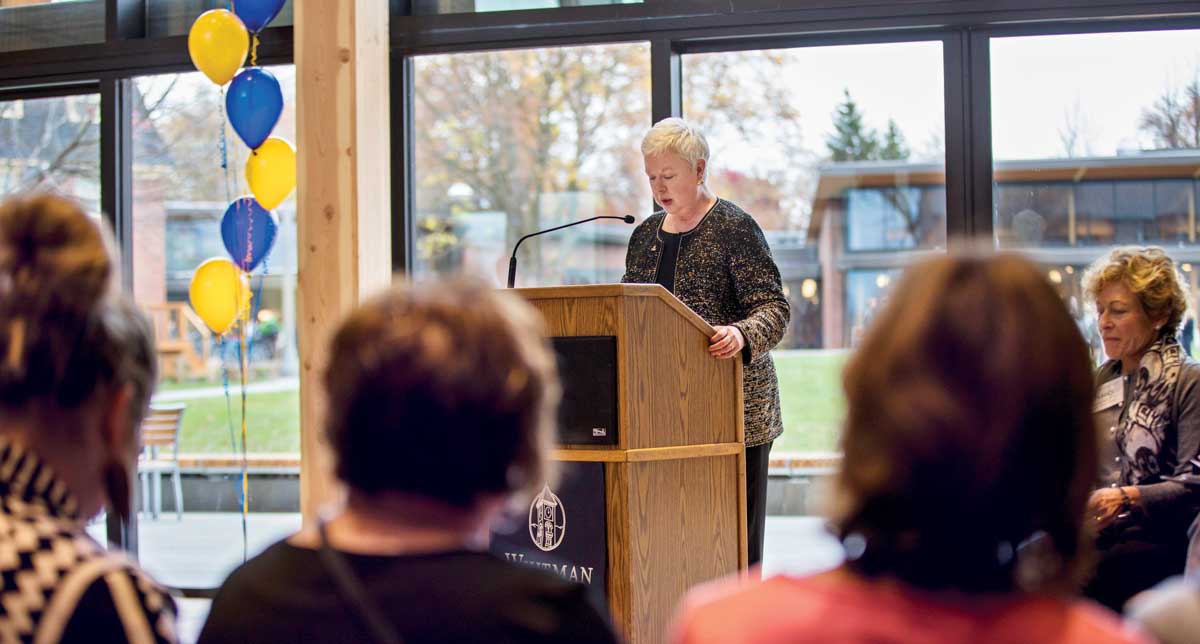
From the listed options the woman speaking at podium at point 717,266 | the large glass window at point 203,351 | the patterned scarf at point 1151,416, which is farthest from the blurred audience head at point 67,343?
the large glass window at point 203,351

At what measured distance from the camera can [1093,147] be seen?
13.1 ft

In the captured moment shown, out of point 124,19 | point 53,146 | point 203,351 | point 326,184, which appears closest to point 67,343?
point 326,184

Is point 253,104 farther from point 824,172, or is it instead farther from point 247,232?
point 824,172

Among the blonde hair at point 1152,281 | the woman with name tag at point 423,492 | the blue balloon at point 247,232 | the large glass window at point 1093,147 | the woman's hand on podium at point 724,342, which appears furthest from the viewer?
the blue balloon at point 247,232

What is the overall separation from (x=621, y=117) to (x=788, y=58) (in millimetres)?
663

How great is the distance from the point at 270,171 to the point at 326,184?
0.21 m

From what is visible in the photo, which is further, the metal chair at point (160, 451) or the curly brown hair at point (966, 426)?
the metal chair at point (160, 451)

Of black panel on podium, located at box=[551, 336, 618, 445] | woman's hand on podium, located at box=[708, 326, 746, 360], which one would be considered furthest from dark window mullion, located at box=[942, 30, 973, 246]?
black panel on podium, located at box=[551, 336, 618, 445]

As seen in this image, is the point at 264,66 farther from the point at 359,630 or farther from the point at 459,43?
the point at 359,630

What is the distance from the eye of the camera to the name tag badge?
2.92 metres

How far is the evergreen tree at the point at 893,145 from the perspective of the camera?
4102 millimetres

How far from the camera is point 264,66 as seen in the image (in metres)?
4.65

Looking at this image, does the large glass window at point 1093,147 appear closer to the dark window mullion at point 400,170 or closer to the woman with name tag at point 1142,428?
the woman with name tag at point 1142,428

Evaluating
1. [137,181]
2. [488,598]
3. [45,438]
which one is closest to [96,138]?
[137,181]
